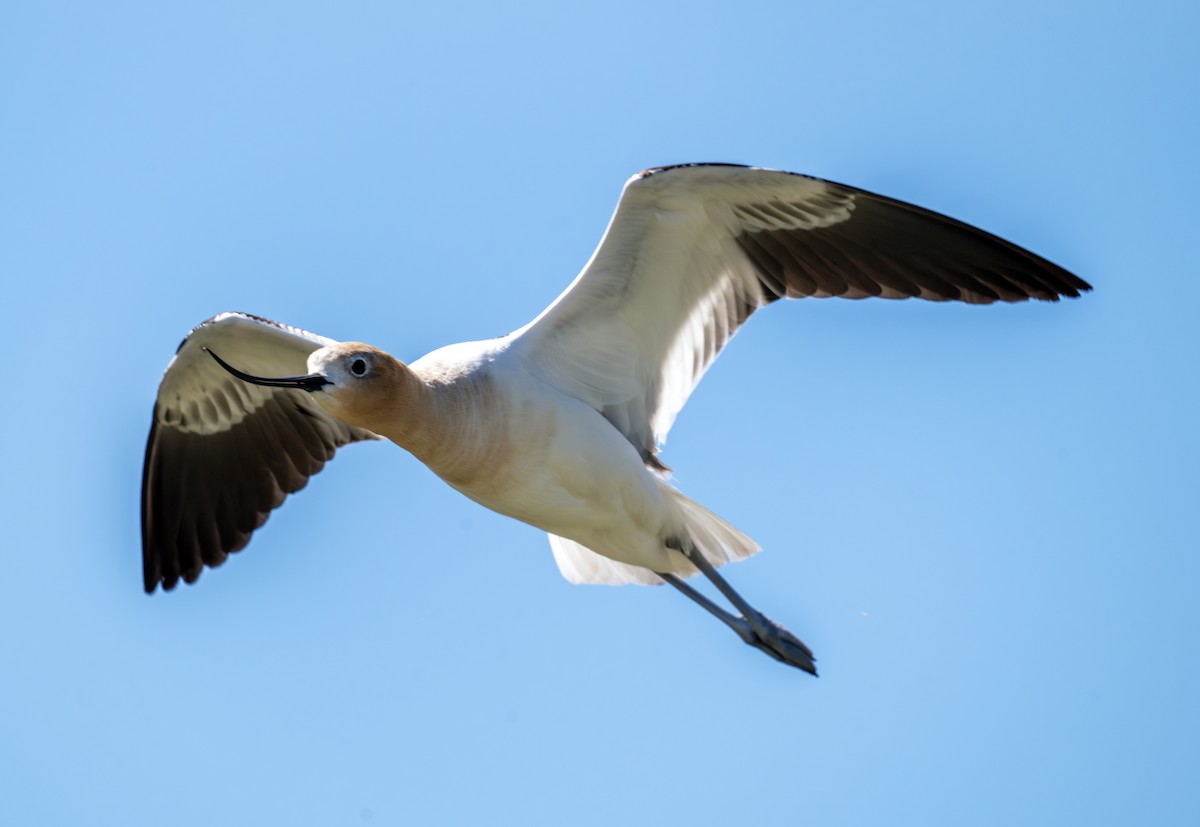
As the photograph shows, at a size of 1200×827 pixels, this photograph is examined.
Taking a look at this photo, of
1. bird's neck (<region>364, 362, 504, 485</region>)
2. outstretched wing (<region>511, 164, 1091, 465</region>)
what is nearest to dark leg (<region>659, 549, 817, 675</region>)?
outstretched wing (<region>511, 164, 1091, 465</region>)

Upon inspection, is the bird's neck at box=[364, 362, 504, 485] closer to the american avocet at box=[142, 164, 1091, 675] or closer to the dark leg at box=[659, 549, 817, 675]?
the american avocet at box=[142, 164, 1091, 675]

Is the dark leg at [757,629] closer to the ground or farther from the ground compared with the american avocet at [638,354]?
closer to the ground

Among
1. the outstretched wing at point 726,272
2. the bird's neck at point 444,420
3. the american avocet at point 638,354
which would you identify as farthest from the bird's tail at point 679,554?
the bird's neck at point 444,420

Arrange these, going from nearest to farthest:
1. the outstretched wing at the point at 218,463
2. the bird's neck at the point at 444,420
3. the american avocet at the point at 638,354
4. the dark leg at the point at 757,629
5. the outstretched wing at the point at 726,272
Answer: the bird's neck at the point at 444,420 < the american avocet at the point at 638,354 < the outstretched wing at the point at 726,272 < the dark leg at the point at 757,629 < the outstretched wing at the point at 218,463

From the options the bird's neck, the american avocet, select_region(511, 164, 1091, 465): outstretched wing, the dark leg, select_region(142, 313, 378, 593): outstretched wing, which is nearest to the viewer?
the bird's neck

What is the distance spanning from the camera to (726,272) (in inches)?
327

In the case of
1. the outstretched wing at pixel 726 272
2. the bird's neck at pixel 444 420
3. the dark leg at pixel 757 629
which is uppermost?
the outstretched wing at pixel 726 272

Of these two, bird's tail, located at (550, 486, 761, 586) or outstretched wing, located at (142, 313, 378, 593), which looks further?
outstretched wing, located at (142, 313, 378, 593)

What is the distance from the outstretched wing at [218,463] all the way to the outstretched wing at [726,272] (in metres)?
2.18

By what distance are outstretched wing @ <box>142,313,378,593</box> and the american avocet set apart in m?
0.74

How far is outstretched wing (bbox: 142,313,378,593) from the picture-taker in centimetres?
979

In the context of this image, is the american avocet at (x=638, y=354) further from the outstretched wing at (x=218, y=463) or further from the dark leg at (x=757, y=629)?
the outstretched wing at (x=218, y=463)

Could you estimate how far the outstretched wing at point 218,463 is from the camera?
979 centimetres

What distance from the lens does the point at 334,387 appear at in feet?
22.7
